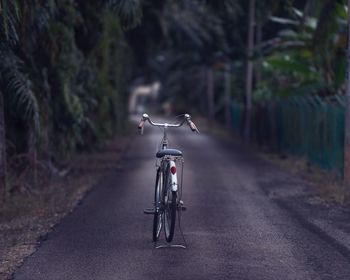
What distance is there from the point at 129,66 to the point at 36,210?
2567cm

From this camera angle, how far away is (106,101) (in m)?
26.1

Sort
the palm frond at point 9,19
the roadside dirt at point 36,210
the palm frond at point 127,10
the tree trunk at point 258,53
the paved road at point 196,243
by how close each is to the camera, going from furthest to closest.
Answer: the tree trunk at point 258,53 → the palm frond at point 127,10 → the palm frond at point 9,19 → the roadside dirt at point 36,210 → the paved road at point 196,243

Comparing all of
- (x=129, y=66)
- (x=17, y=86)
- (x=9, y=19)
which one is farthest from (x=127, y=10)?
(x=129, y=66)

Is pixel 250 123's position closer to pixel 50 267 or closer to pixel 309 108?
pixel 309 108

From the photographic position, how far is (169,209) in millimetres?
9531

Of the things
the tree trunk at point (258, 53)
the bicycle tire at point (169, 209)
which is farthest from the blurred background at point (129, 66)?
the bicycle tire at point (169, 209)

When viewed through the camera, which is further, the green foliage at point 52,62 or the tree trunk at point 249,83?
the tree trunk at point 249,83

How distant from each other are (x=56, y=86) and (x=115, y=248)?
304 inches

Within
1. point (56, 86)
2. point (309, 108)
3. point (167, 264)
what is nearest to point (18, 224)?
point (167, 264)

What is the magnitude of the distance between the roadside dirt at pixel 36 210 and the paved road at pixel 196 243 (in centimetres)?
20

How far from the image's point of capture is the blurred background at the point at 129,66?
14352 millimetres

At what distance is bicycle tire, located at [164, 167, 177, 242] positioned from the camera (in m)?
9.27

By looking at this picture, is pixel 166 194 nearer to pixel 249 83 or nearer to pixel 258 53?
pixel 258 53

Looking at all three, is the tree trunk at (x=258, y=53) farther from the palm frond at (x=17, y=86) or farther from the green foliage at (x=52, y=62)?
the palm frond at (x=17, y=86)
